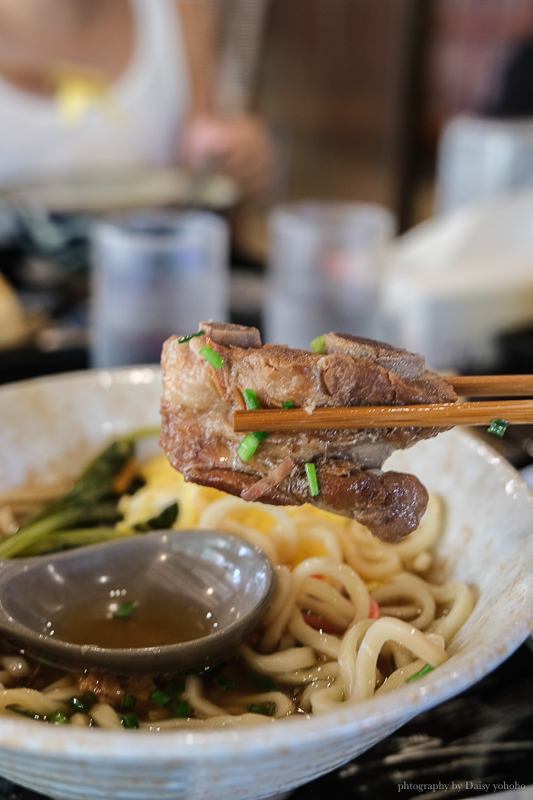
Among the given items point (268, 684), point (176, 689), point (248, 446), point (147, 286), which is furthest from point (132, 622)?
point (147, 286)

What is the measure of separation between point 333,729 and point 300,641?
565 mm

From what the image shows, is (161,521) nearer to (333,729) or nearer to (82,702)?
(82,702)

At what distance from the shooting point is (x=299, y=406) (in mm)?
996

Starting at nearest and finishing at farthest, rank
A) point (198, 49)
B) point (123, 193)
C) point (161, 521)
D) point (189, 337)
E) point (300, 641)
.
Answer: point (189, 337) → point (300, 641) → point (161, 521) → point (123, 193) → point (198, 49)

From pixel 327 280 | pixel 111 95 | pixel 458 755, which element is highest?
pixel 111 95

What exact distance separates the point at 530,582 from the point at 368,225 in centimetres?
203

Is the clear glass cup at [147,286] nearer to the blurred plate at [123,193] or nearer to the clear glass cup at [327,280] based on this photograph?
the clear glass cup at [327,280]

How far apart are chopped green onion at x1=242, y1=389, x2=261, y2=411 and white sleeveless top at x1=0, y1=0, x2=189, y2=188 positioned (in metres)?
3.38

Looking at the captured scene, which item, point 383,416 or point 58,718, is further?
point 58,718

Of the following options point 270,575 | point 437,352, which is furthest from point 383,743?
point 437,352

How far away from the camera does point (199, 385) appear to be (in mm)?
1059

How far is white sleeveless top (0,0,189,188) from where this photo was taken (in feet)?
13.8

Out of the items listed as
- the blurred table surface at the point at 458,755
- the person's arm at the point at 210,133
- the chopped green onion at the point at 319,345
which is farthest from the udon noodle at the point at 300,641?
the person's arm at the point at 210,133

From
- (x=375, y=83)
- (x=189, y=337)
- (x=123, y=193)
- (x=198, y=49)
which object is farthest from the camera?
(x=375, y=83)
